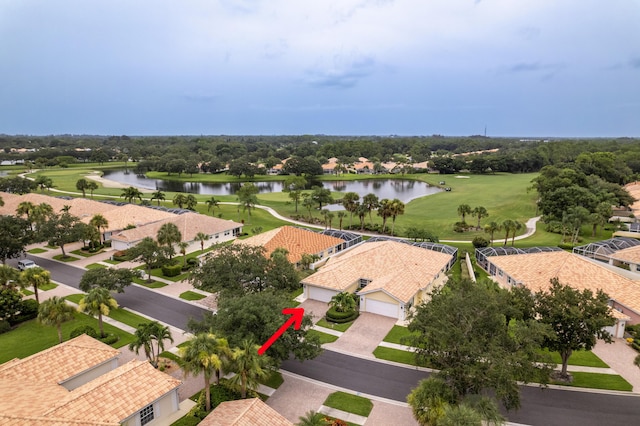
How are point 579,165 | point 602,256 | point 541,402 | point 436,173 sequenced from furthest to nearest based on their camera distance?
1. point 436,173
2. point 579,165
3. point 602,256
4. point 541,402

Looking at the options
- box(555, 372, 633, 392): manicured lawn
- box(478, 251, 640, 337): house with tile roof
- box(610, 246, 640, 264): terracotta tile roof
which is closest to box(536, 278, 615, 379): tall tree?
box(555, 372, 633, 392): manicured lawn

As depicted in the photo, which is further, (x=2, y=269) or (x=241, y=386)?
(x=2, y=269)

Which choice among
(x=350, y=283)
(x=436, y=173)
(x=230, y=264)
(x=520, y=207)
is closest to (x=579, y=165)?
(x=520, y=207)

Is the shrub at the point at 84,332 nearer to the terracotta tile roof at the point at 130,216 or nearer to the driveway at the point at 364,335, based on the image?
the driveway at the point at 364,335

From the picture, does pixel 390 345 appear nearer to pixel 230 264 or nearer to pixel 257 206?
pixel 230 264

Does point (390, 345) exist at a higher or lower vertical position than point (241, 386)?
lower

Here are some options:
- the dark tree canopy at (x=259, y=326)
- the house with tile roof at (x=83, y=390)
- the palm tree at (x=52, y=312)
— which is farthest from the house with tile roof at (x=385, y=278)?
the palm tree at (x=52, y=312)

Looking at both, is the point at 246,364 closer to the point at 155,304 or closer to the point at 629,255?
the point at 155,304

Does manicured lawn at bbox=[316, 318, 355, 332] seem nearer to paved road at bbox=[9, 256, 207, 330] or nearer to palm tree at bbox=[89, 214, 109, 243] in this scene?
paved road at bbox=[9, 256, 207, 330]
